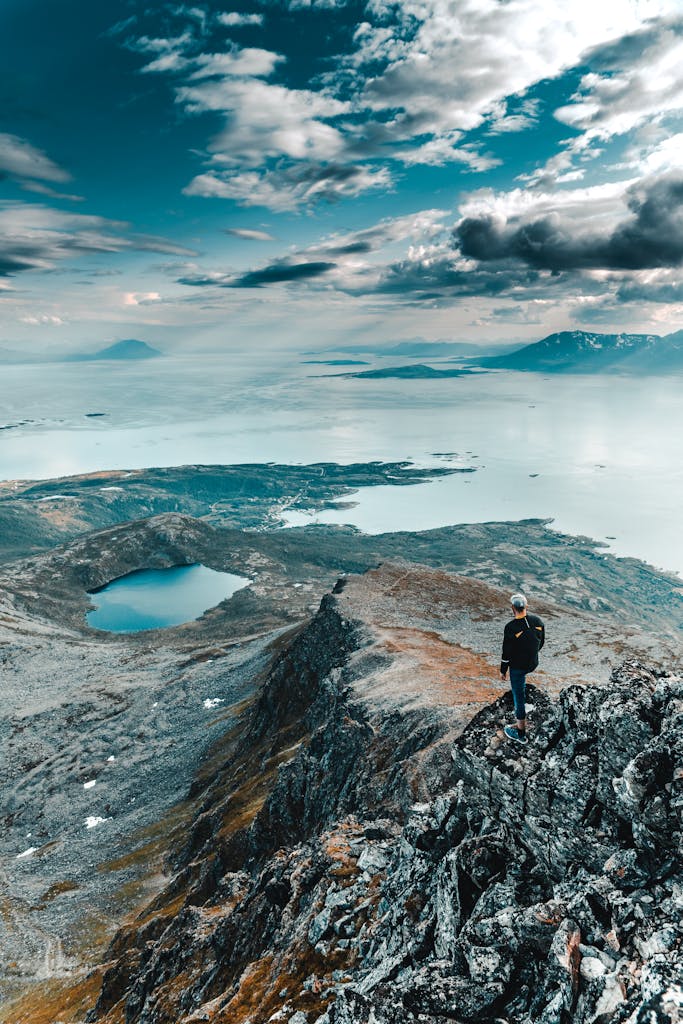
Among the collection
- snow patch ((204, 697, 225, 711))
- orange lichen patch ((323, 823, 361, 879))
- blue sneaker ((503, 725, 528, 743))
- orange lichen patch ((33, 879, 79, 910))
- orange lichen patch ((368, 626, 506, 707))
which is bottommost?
orange lichen patch ((33, 879, 79, 910))

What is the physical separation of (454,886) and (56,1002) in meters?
72.7

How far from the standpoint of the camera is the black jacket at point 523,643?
81.5ft

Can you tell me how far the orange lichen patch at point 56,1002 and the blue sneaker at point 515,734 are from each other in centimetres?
6182

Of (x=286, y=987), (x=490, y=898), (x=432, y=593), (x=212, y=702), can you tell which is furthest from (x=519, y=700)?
(x=212, y=702)

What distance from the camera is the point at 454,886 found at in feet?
80.8

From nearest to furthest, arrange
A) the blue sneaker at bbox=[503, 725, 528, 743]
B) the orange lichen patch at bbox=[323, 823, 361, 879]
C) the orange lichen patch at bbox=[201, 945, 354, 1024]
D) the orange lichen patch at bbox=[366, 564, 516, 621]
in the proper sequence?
1. the blue sneaker at bbox=[503, 725, 528, 743]
2. the orange lichen patch at bbox=[201, 945, 354, 1024]
3. the orange lichen patch at bbox=[323, 823, 361, 879]
4. the orange lichen patch at bbox=[366, 564, 516, 621]

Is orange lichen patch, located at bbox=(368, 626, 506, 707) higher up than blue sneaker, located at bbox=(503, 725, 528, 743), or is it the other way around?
blue sneaker, located at bbox=(503, 725, 528, 743)

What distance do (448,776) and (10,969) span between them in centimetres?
7990

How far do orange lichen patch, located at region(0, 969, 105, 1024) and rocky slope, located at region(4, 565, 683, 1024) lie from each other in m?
0.71

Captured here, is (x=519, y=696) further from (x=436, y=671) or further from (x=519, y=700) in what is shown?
(x=436, y=671)

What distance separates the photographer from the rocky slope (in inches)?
695

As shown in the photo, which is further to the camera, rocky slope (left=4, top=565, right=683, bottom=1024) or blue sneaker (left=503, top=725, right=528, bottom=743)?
blue sneaker (left=503, top=725, right=528, bottom=743)

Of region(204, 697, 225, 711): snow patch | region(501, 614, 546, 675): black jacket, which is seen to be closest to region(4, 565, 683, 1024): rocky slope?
region(501, 614, 546, 675): black jacket

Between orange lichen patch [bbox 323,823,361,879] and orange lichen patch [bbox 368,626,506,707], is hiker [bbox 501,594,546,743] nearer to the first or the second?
orange lichen patch [bbox 323,823,361,879]
